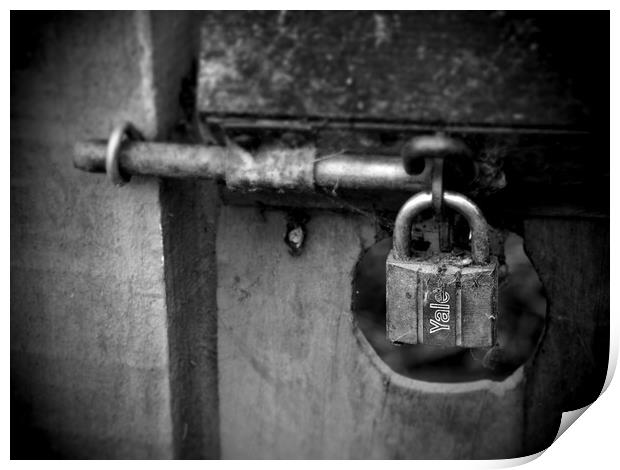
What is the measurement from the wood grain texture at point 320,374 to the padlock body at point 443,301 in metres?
0.22

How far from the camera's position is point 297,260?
1271 mm

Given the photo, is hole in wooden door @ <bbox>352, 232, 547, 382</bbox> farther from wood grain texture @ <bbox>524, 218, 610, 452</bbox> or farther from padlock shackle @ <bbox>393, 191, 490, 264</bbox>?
padlock shackle @ <bbox>393, 191, 490, 264</bbox>

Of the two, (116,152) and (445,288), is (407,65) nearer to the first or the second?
(445,288)

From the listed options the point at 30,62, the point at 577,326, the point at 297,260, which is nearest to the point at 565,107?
the point at 577,326

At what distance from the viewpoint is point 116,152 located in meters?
1.07

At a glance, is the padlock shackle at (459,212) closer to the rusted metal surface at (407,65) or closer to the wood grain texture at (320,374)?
the rusted metal surface at (407,65)

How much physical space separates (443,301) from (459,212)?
0.13m

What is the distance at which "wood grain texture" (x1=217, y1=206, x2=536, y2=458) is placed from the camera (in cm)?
127

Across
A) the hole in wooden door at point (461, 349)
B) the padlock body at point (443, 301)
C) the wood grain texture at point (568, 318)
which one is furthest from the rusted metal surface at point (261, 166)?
the hole in wooden door at point (461, 349)

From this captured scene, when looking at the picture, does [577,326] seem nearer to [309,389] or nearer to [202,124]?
[309,389]

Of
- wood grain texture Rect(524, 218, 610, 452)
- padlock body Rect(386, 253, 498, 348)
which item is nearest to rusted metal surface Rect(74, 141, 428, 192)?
padlock body Rect(386, 253, 498, 348)

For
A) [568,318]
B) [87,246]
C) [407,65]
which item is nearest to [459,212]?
[407,65]

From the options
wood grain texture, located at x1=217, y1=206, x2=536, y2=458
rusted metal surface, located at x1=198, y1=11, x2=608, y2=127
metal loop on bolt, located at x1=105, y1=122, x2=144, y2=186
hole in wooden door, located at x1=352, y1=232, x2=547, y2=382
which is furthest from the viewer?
hole in wooden door, located at x1=352, y1=232, x2=547, y2=382

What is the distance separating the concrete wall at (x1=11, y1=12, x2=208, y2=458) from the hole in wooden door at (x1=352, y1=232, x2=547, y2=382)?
46 cm
